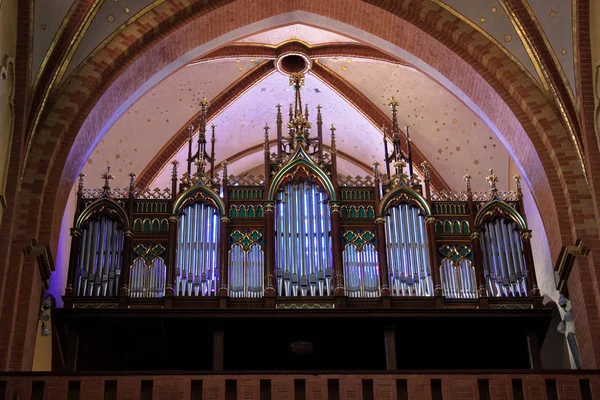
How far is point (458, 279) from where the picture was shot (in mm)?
15984

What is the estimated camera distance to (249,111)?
2078 cm

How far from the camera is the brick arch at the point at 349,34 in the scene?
592 inches

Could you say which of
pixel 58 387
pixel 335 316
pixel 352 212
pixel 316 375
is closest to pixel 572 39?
pixel 352 212

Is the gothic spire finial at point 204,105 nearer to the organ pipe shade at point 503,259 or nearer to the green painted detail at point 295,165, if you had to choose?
the green painted detail at point 295,165

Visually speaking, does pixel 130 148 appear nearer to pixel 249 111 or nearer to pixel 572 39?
pixel 249 111

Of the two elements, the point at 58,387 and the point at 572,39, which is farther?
the point at 572,39

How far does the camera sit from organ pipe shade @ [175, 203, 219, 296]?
15695mm

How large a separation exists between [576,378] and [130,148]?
9.85 metres

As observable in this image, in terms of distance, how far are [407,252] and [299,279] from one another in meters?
1.69

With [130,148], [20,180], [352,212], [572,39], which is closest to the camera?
[20,180]

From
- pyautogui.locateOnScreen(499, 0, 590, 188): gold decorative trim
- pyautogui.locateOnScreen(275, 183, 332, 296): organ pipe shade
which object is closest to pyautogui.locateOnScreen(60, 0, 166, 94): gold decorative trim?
pyautogui.locateOnScreen(275, 183, 332, 296): organ pipe shade

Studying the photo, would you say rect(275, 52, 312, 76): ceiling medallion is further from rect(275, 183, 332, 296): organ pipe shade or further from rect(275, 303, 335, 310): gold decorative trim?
rect(275, 303, 335, 310): gold decorative trim

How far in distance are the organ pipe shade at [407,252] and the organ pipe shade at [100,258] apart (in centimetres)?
402

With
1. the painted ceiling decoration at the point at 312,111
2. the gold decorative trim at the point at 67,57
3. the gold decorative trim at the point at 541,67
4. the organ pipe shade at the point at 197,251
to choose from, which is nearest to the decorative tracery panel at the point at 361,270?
the organ pipe shade at the point at 197,251
